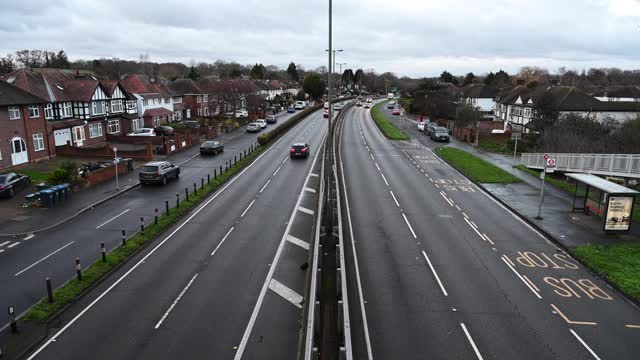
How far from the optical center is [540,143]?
47.6 meters

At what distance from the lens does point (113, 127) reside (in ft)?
177

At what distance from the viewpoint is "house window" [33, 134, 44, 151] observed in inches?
1532

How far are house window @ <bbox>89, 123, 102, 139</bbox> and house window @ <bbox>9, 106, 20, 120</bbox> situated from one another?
11976mm

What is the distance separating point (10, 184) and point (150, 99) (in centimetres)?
3870

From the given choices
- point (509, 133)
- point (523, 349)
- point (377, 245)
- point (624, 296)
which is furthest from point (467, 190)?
point (509, 133)

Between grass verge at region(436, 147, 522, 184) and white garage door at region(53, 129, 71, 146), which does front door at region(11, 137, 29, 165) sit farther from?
grass verge at region(436, 147, 522, 184)

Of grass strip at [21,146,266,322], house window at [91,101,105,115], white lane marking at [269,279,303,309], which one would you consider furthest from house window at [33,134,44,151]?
white lane marking at [269,279,303,309]

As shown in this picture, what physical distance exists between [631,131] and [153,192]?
36.0 meters

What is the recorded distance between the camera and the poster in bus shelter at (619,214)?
2227 cm

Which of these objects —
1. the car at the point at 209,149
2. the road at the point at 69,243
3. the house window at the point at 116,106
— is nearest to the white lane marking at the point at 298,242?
the road at the point at 69,243

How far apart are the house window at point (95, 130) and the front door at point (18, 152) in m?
11.4

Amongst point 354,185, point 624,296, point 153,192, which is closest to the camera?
point 624,296

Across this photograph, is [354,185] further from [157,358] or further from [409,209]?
[157,358]

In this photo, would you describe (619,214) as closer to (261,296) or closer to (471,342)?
(471,342)
